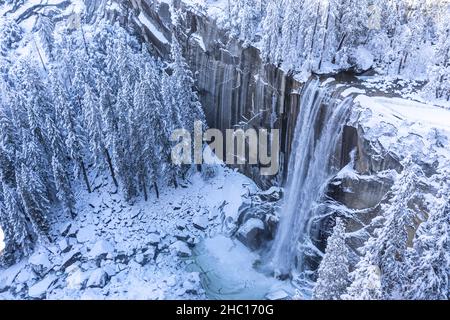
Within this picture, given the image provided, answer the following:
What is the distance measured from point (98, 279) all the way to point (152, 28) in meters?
35.3

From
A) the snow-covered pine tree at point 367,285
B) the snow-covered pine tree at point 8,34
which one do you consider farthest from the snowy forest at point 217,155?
the snow-covered pine tree at point 8,34

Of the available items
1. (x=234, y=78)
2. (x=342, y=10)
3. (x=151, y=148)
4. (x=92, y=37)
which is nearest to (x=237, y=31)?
(x=234, y=78)

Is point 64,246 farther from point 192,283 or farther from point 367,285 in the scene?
point 367,285

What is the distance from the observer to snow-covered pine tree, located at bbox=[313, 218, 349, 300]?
19.2 m

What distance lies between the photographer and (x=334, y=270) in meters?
19.5

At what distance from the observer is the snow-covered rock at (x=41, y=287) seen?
34500mm

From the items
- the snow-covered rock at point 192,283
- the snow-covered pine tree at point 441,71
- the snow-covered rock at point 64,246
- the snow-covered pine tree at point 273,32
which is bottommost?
the snow-covered rock at point 192,283

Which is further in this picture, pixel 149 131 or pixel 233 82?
pixel 233 82

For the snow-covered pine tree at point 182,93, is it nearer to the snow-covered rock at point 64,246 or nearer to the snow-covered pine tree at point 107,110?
the snow-covered pine tree at point 107,110
